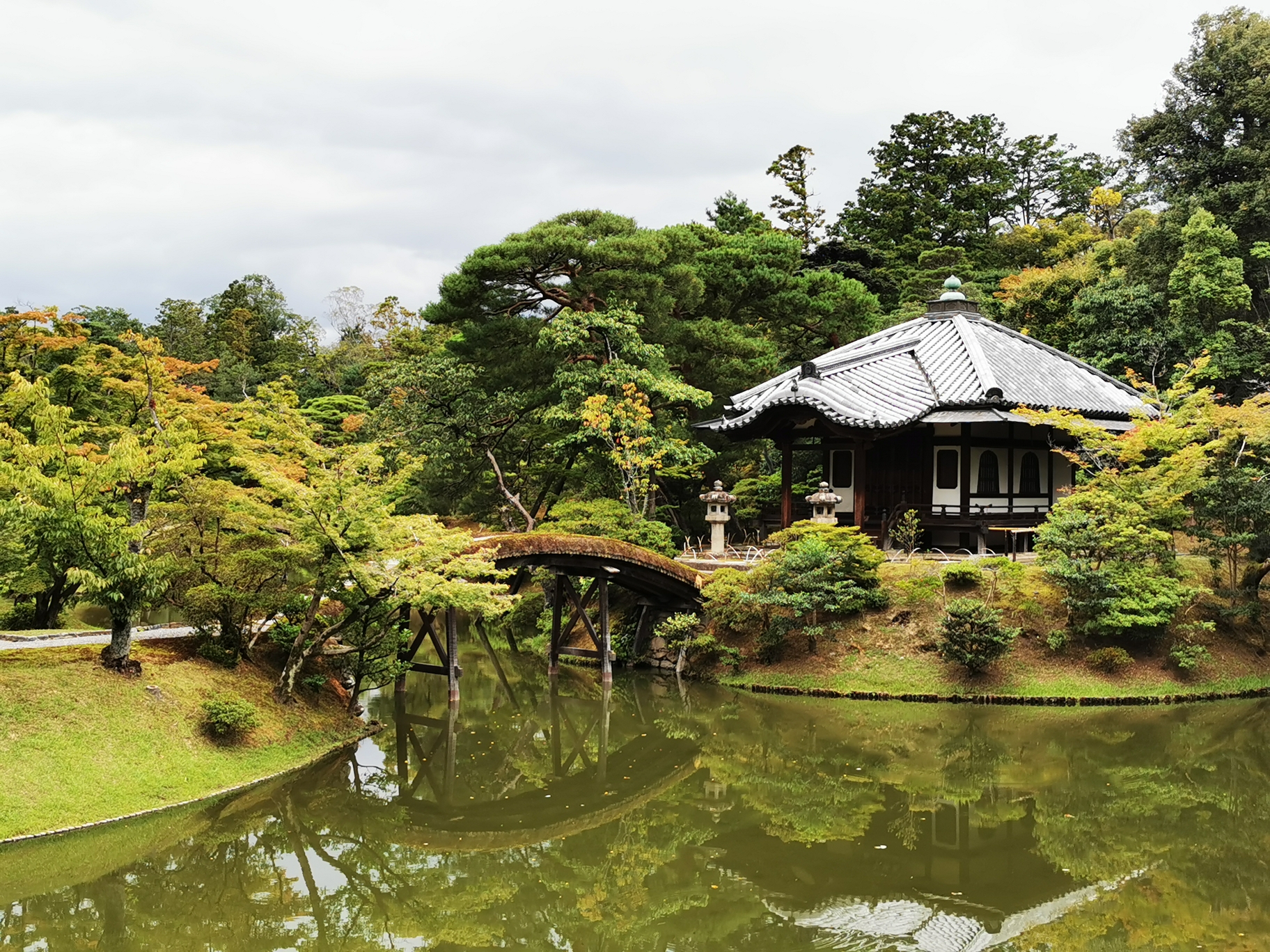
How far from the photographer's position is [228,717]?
47.0 ft

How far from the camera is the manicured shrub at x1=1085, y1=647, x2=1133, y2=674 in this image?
20.0 m

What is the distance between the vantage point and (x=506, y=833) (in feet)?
44.0

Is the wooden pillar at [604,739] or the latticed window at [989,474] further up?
the latticed window at [989,474]

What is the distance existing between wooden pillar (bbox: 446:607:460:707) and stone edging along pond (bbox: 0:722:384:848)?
2294 mm

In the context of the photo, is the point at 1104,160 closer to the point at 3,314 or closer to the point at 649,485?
the point at 649,485

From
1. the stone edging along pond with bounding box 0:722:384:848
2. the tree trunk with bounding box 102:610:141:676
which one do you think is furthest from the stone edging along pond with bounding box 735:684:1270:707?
the tree trunk with bounding box 102:610:141:676

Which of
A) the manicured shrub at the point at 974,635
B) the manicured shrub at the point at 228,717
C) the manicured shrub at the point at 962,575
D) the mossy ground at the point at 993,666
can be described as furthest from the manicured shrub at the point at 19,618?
the manicured shrub at the point at 962,575

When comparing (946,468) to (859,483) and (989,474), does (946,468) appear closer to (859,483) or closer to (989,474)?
(989,474)

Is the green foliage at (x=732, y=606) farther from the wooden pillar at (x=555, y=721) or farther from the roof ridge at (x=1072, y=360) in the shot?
the roof ridge at (x=1072, y=360)

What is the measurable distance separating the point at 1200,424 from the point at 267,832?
18.8m

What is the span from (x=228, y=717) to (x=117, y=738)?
4.75ft

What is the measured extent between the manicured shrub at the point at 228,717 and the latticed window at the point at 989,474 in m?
17.5

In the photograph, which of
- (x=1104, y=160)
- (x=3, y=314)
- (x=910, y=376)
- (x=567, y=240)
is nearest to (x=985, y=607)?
(x=910, y=376)

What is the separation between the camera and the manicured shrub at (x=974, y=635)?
19.5 meters
